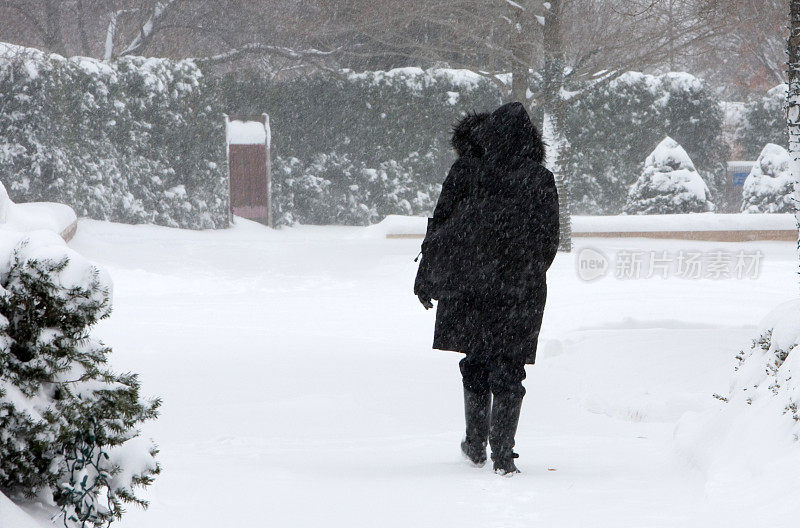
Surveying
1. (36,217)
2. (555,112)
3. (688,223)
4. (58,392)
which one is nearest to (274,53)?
(555,112)

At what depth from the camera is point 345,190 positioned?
66.7ft

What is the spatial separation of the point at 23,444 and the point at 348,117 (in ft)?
58.2

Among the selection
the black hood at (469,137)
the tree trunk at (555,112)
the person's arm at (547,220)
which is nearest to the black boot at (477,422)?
the person's arm at (547,220)

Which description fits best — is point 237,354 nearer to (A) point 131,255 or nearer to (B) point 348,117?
(A) point 131,255

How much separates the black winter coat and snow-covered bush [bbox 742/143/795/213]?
15887mm

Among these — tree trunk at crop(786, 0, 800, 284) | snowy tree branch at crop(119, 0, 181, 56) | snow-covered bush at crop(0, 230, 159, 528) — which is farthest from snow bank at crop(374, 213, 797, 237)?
snow-covered bush at crop(0, 230, 159, 528)

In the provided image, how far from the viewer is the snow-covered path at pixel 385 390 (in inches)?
154

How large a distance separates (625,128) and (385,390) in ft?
47.9

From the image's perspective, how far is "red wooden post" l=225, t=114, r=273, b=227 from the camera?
20078 mm

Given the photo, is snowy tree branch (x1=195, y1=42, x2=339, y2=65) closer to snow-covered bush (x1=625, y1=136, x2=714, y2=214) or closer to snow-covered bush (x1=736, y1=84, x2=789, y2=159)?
snow-covered bush (x1=625, y1=136, x2=714, y2=214)

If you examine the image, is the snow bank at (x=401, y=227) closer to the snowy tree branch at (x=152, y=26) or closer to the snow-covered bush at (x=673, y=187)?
the snow-covered bush at (x=673, y=187)

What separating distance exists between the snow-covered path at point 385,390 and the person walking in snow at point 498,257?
55 cm

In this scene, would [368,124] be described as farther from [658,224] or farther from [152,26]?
[152,26]

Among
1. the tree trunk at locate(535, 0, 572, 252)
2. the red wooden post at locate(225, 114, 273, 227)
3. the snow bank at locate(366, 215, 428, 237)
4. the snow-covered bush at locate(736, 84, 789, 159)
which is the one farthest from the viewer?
the snow-covered bush at locate(736, 84, 789, 159)
